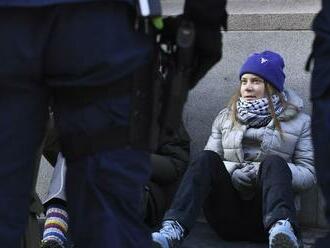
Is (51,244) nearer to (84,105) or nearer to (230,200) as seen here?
(230,200)

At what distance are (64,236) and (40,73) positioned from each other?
86.6 inches

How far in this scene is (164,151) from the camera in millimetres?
4992

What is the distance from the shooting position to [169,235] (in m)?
4.23

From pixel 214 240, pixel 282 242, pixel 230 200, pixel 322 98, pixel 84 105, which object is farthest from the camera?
pixel 214 240

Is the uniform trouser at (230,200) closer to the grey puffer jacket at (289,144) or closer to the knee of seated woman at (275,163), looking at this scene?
the knee of seated woman at (275,163)

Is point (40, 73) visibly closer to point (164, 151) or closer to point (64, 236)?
point (64, 236)

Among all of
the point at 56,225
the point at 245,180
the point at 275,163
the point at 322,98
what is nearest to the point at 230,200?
the point at 245,180

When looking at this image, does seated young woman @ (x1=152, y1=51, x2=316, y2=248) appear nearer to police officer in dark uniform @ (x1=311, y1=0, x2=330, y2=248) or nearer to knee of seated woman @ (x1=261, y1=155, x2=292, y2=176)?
knee of seated woman @ (x1=261, y1=155, x2=292, y2=176)

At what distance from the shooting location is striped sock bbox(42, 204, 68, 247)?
4262 mm

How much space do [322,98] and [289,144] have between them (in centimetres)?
222

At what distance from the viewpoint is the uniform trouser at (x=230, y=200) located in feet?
13.8

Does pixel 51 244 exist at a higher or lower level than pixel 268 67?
lower

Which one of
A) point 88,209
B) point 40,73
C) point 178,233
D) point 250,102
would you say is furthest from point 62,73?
point 250,102

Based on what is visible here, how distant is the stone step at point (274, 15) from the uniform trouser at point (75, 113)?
2.85 meters
